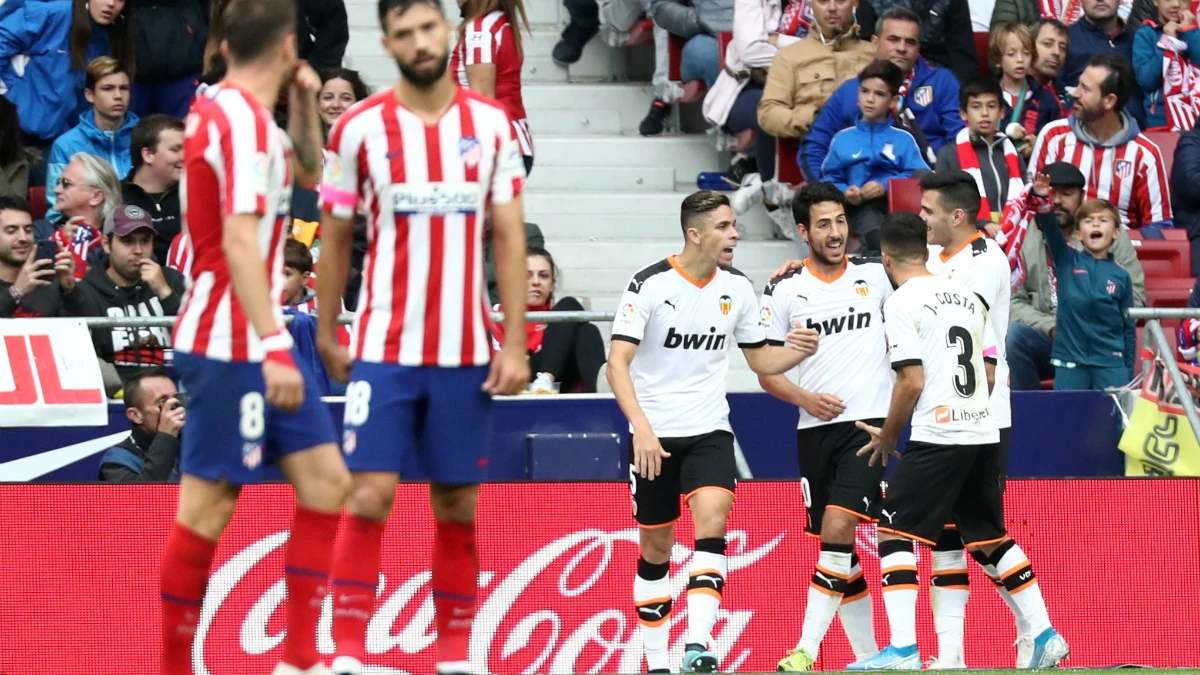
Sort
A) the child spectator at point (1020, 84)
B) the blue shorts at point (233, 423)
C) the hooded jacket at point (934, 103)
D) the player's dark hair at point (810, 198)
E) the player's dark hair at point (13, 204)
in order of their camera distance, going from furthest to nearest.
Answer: the child spectator at point (1020, 84) < the hooded jacket at point (934, 103) < the player's dark hair at point (13, 204) < the player's dark hair at point (810, 198) < the blue shorts at point (233, 423)

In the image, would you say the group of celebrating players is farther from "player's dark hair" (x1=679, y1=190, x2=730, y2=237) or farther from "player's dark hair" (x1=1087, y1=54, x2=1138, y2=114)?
"player's dark hair" (x1=1087, y1=54, x2=1138, y2=114)

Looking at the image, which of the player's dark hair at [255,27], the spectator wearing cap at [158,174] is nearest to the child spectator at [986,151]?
the spectator wearing cap at [158,174]

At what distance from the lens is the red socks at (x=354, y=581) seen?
5598 mm

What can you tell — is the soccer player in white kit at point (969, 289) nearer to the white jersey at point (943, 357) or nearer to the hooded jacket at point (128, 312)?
the white jersey at point (943, 357)

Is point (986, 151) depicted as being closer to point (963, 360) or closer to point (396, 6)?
point (963, 360)

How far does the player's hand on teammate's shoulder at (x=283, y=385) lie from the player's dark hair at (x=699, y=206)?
3.29 metres

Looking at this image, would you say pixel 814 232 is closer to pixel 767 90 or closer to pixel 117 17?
pixel 767 90

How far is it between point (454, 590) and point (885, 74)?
6575 millimetres

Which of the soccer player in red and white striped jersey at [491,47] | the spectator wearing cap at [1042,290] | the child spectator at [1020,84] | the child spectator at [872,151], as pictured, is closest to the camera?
the spectator wearing cap at [1042,290]

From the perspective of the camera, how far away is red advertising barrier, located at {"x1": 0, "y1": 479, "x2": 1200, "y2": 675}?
890 centimetres

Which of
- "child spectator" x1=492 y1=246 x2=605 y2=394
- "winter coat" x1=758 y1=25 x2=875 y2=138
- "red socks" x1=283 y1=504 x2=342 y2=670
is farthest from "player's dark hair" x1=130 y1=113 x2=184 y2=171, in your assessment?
"red socks" x1=283 y1=504 x2=342 y2=670

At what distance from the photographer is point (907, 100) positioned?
12336 mm

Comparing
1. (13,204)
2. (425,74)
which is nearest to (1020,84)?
(13,204)

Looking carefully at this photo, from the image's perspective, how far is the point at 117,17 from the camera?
1167cm
